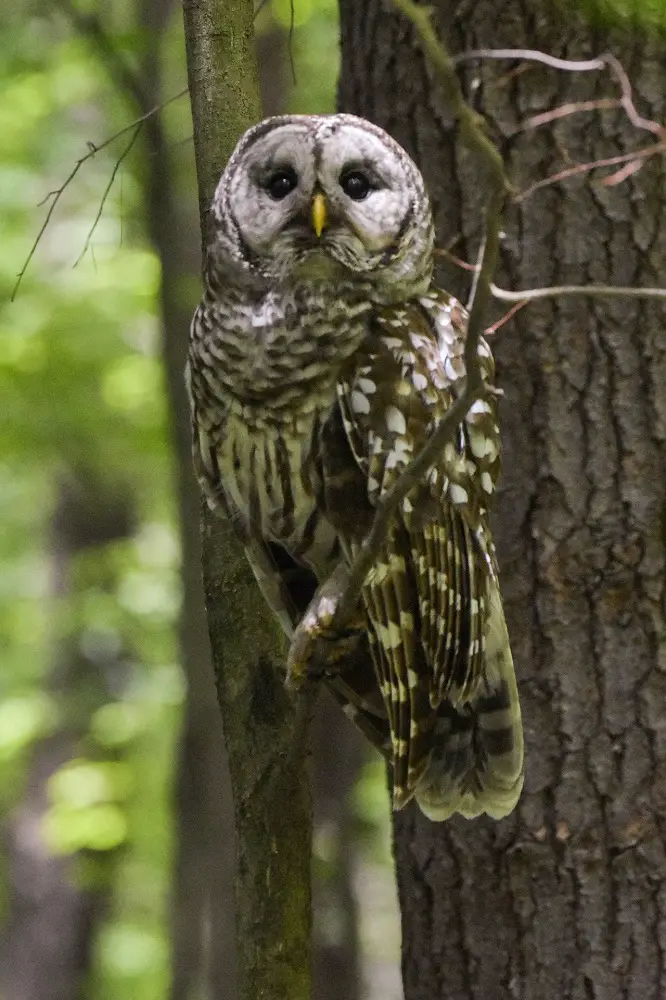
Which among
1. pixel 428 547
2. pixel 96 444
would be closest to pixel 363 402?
pixel 428 547

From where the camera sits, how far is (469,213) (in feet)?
11.6

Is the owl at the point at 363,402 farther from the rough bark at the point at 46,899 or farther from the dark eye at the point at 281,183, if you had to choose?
the rough bark at the point at 46,899

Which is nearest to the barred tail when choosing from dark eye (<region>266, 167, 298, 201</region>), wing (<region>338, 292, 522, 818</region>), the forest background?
wing (<region>338, 292, 522, 818</region>)

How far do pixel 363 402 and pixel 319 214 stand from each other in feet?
1.38

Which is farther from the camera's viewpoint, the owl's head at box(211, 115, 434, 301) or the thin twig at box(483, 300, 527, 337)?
the owl's head at box(211, 115, 434, 301)

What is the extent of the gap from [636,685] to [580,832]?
15.8 inches

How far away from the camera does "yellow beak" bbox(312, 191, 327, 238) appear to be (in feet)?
9.12

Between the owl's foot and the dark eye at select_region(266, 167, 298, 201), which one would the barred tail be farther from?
the dark eye at select_region(266, 167, 298, 201)

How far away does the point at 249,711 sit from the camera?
2938 millimetres

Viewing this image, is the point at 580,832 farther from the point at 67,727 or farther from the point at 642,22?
the point at 67,727

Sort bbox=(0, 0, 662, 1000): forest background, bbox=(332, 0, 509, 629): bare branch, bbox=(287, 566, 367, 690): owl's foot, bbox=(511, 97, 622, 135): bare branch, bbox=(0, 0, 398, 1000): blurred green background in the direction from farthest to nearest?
bbox=(0, 0, 398, 1000): blurred green background < bbox=(0, 0, 662, 1000): forest background < bbox=(287, 566, 367, 690): owl's foot < bbox=(511, 97, 622, 135): bare branch < bbox=(332, 0, 509, 629): bare branch

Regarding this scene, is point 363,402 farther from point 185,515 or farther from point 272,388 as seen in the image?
point 185,515

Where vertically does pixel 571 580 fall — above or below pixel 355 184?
below

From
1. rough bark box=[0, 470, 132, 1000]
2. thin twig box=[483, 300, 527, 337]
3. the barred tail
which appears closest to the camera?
thin twig box=[483, 300, 527, 337]
